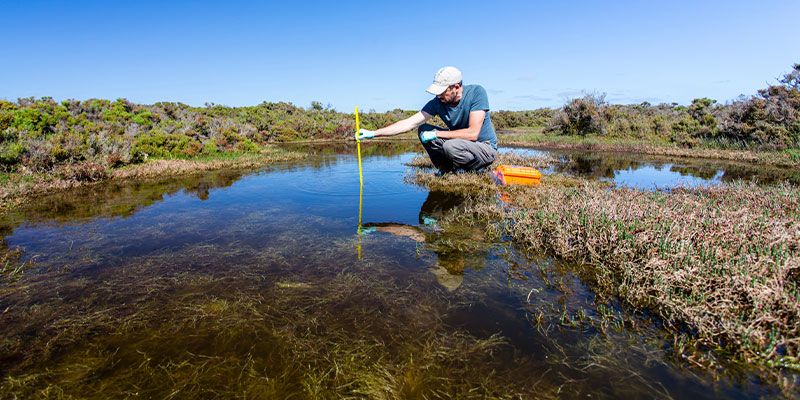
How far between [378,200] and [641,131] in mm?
25946

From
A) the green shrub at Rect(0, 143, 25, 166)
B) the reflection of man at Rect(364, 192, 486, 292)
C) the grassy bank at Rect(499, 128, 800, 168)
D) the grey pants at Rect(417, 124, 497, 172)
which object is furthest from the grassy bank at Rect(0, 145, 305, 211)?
the grassy bank at Rect(499, 128, 800, 168)

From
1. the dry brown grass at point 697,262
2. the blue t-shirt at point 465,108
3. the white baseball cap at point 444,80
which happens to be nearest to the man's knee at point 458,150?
the blue t-shirt at point 465,108

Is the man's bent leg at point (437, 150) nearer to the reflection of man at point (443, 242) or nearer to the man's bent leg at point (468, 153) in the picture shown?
the man's bent leg at point (468, 153)

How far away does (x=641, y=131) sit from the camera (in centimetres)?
2561

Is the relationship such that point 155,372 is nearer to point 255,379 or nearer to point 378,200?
point 255,379

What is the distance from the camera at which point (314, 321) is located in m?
Answer: 2.68

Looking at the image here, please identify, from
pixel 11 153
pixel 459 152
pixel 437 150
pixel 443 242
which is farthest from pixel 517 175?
pixel 11 153

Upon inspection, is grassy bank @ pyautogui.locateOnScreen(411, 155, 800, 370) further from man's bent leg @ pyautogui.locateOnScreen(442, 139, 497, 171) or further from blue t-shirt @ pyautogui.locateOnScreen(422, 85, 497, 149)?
man's bent leg @ pyautogui.locateOnScreen(442, 139, 497, 171)

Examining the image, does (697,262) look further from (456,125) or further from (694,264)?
(456,125)

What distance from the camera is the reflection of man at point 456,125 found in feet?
21.2

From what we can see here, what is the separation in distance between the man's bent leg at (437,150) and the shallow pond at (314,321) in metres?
3.48

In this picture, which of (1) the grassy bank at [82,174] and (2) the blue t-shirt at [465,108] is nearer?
(1) the grassy bank at [82,174]

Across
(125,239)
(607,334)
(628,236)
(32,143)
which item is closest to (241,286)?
(125,239)

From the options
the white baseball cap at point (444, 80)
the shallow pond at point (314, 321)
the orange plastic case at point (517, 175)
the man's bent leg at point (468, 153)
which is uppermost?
the white baseball cap at point (444, 80)
